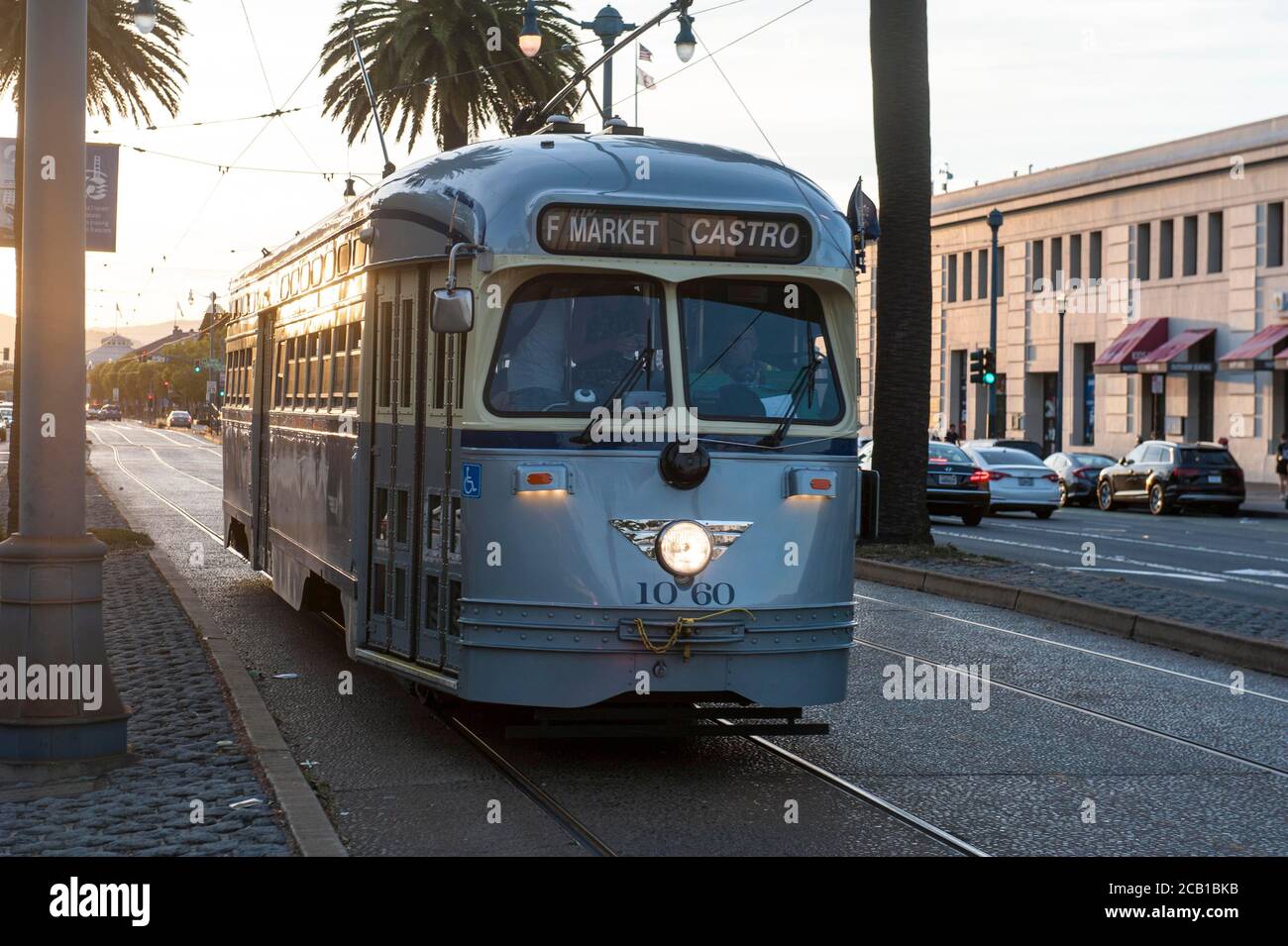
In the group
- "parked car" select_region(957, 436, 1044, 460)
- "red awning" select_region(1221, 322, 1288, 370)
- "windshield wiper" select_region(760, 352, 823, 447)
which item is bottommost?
"parked car" select_region(957, 436, 1044, 460)

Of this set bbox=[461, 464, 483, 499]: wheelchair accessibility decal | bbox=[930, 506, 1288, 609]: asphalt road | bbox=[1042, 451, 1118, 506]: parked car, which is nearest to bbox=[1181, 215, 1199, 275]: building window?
A: bbox=[1042, 451, 1118, 506]: parked car

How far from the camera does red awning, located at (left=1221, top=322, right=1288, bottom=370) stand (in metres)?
43.7

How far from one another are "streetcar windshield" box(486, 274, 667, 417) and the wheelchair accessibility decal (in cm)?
30

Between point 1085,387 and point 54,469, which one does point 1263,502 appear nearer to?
point 1085,387

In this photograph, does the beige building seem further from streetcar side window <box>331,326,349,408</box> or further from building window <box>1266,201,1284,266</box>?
streetcar side window <box>331,326,349,408</box>

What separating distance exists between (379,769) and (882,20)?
48.5 feet

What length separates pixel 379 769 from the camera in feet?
28.3

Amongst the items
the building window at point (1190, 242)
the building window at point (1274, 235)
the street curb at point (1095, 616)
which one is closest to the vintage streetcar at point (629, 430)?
the street curb at point (1095, 616)

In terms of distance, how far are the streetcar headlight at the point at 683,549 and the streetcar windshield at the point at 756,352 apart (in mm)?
595

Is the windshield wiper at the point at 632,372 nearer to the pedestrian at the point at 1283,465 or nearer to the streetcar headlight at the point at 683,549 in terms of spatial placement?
the streetcar headlight at the point at 683,549

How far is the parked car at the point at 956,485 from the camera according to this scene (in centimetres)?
3047

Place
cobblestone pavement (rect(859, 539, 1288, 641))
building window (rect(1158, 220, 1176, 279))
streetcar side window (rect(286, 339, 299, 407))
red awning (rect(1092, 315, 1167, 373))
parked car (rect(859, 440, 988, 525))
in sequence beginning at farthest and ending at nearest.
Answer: building window (rect(1158, 220, 1176, 279))
red awning (rect(1092, 315, 1167, 373))
parked car (rect(859, 440, 988, 525))
cobblestone pavement (rect(859, 539, 1288, 641))
streetcar side window (rect(286, 339, 299, 407))
